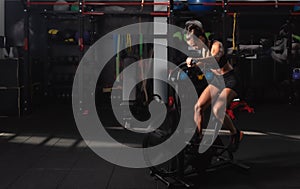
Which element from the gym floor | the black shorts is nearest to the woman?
the black shorts

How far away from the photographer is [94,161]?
2977 millimetres

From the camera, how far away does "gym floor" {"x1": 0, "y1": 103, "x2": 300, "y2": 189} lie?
2479mm

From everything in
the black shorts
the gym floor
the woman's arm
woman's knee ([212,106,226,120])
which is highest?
the woman's arm

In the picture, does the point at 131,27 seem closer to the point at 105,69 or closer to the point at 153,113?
the point at 105,69

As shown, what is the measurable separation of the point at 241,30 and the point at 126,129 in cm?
319

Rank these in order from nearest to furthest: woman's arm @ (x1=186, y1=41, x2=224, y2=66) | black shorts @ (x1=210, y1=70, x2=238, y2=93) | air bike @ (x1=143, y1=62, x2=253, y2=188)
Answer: air bike @ (x1=143, y1=62, x2=253, y2=188) < woman's arm @ (x1=186, y1=41, x2=224, y2=66) < black shorts @ (x1=210, y1=70, x2=238, y2=93)

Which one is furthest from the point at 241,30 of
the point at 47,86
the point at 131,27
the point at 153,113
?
the point at 153,113

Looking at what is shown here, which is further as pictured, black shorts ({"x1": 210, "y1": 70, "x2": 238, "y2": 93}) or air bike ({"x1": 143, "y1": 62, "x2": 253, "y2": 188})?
black shorts ({"x1": 210, "y1": 70, "x2": 238, "y2": 93})

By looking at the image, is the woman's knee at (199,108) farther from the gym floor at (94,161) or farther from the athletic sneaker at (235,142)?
the gym floor at (94,161)

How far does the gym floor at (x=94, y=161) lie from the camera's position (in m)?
2.48

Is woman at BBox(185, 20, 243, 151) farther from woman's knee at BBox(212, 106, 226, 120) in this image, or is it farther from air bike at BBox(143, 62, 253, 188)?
air bike at BBox(143, 62, 253, 188)

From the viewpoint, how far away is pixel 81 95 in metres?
4.98

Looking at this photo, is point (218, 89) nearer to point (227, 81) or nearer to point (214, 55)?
point (227, 81)

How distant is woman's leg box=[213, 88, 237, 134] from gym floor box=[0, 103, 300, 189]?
1.16 ft
